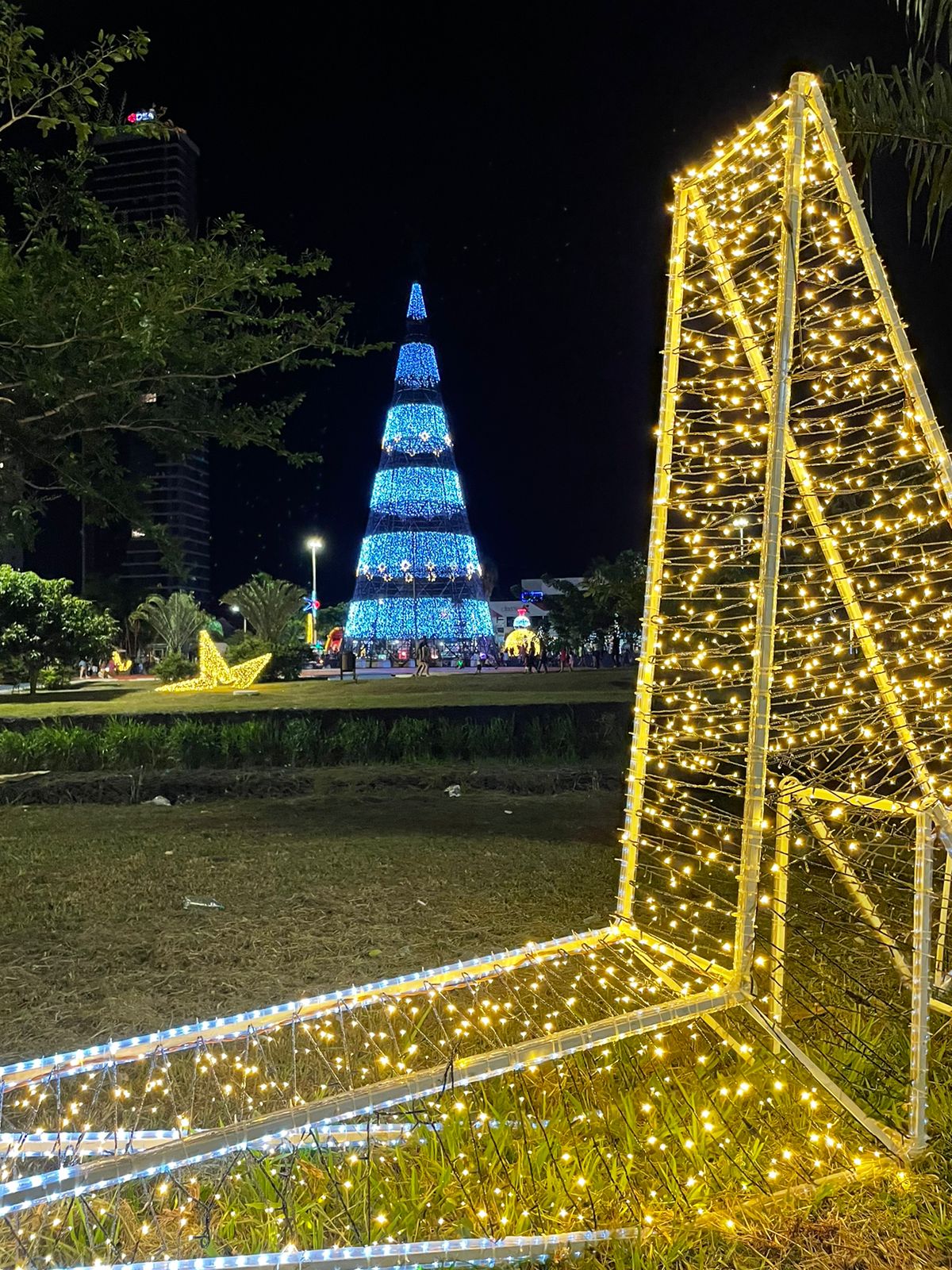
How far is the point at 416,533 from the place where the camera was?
3494 cm

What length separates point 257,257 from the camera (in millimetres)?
6410

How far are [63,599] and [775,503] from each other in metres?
21.4

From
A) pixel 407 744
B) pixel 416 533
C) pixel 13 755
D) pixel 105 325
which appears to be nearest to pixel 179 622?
pixel 416 533

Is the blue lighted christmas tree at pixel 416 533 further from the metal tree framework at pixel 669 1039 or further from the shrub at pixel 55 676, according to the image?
the metal tree framework at pixel 669 1039

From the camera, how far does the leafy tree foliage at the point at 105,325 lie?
17.4ft

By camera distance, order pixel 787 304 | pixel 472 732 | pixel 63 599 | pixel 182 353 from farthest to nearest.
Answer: pixel 63 599, pixel 472 732, pixel 182 353, pixel 787 304

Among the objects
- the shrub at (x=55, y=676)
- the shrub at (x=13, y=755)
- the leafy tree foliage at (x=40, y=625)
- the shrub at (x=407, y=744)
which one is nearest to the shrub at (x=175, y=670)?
the shrub at (x=55, y=676)

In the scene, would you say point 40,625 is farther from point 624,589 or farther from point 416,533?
point 416,533

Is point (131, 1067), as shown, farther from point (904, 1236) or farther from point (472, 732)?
point (472, 732)

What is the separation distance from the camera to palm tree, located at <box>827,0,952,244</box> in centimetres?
493

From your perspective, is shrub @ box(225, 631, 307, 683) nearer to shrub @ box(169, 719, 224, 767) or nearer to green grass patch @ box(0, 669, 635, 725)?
green grass patch @ box(0, 669, 635, 725)

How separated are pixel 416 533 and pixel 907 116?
30.3m

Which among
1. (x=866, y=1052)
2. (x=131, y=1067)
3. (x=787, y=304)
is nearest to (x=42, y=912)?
(x=131, y=1067)

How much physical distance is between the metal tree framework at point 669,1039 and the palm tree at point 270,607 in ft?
79.2
